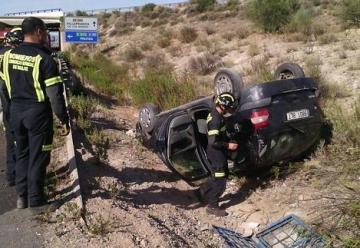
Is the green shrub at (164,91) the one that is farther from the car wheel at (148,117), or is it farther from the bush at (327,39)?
the bush at (327,39)

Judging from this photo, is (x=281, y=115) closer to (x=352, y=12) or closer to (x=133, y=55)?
(x=352, y=12)

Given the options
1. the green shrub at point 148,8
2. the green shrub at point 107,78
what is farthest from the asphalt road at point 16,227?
the green shrub at point 148,8

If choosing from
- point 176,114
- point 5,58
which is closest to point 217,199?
point 176,114

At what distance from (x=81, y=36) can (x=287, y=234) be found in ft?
63.2

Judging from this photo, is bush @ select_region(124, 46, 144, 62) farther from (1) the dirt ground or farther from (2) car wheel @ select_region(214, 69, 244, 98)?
(1) the dirt ground

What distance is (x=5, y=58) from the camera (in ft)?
17.2

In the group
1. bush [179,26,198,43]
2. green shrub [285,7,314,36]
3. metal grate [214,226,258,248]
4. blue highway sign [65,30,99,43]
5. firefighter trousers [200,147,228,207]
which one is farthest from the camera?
bush [179,26,198,43]

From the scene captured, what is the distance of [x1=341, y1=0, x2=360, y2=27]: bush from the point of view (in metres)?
19.5

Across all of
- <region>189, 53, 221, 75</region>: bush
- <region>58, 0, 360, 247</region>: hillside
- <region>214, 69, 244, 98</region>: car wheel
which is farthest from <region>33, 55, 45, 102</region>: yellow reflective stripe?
<region>189, 53, 221, 75</region>: bush

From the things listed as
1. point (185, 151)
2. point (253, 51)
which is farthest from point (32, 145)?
point (253, 51)

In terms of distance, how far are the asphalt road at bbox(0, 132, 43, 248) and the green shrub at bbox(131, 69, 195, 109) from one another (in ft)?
17.8

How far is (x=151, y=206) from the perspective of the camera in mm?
6156

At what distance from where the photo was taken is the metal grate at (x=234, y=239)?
5.21 meters

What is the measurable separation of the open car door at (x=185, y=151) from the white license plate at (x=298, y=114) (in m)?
1.33
